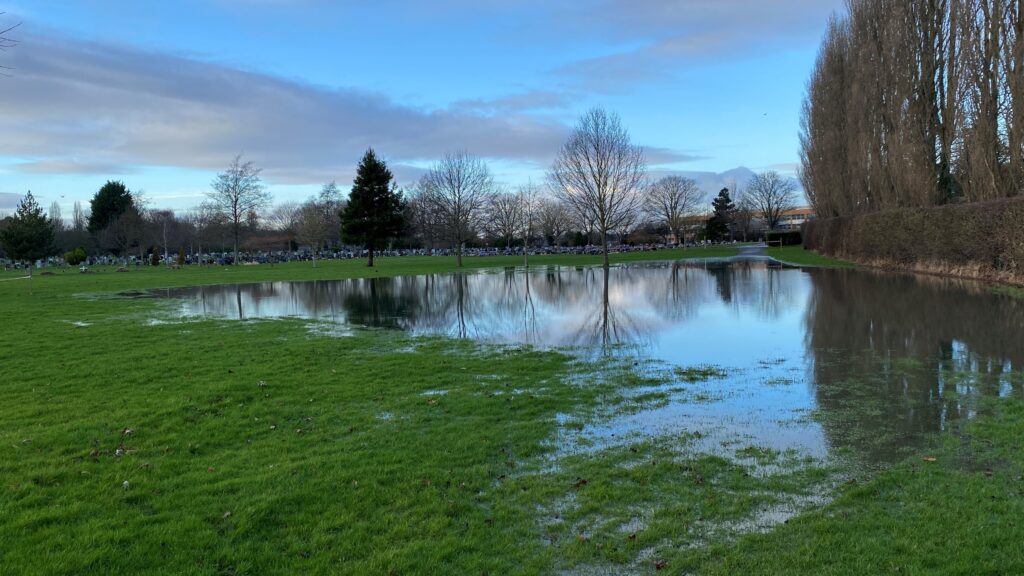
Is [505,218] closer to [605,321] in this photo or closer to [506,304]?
[506,304]

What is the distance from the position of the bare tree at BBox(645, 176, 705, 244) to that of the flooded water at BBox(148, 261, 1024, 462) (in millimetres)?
64854

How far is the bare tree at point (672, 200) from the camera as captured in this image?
89312mm

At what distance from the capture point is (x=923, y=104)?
94.4 ft

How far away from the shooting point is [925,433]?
5.76 meters

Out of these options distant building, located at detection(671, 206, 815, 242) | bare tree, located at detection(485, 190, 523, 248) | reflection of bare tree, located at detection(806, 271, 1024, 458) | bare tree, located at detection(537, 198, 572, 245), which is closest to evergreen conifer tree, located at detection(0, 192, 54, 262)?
reflection of bare tree, located at detection(806, 271, 1024, 458)

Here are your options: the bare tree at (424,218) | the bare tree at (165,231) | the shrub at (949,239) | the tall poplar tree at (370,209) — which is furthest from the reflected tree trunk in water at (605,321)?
the bare tree at (165,231)

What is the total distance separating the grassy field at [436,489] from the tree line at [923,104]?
21.2 meters

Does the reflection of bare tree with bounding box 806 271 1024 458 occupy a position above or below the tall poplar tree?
below

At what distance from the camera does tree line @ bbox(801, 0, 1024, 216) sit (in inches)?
870

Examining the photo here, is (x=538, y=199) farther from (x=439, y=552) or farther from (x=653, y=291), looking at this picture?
(x=439, y=552)

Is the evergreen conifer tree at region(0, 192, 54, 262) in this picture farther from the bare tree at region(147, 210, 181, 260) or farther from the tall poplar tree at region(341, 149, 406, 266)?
the bare tree at region(147, 210, 181, 260)

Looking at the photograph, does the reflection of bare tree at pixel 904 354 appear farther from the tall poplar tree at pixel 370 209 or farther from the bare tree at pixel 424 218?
the bare tree at pixel 424 218

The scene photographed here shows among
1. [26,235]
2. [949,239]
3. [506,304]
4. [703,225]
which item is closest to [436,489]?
[506,304]

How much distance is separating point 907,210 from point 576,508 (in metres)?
29.4
